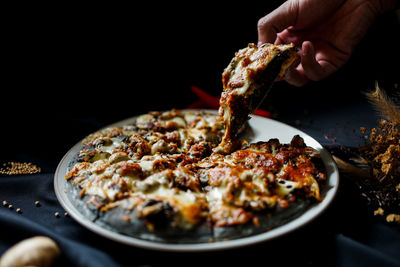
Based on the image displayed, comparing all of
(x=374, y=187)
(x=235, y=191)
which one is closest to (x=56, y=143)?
(x=235, y=191)

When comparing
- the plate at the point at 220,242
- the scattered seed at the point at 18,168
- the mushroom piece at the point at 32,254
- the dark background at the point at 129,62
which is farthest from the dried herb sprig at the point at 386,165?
the scattered seed at the point at 18,168

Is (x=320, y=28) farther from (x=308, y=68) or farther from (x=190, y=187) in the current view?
(x=190, y=187)

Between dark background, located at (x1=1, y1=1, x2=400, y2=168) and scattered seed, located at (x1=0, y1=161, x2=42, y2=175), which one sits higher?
dark background, located at (x1=1, y1=1, x2=400, y2=168)

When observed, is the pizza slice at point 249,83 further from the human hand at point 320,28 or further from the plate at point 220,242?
the plate at point 220,242

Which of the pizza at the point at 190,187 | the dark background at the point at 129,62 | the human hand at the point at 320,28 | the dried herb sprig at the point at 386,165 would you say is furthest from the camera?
the dark background at the point at 129,62

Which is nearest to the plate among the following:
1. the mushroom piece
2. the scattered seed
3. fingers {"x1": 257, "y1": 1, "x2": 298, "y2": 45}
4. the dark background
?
the mushroom piece

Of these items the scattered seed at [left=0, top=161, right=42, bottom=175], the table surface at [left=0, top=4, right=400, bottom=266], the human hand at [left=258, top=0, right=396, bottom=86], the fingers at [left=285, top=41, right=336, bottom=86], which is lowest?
the scattered seed at [left=0, top=161, right=42, bottom=175]

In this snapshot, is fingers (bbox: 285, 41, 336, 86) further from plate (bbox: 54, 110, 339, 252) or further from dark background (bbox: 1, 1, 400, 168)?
dark background (bbox: 1, 1, 400, 168)

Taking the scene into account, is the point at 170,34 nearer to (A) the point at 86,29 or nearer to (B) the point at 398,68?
(A) the point at 86,29

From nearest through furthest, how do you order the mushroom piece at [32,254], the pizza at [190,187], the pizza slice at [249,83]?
the mushroom piece at [32,254]
the pizza at [190,187]
the pizza slice at [249,83]
